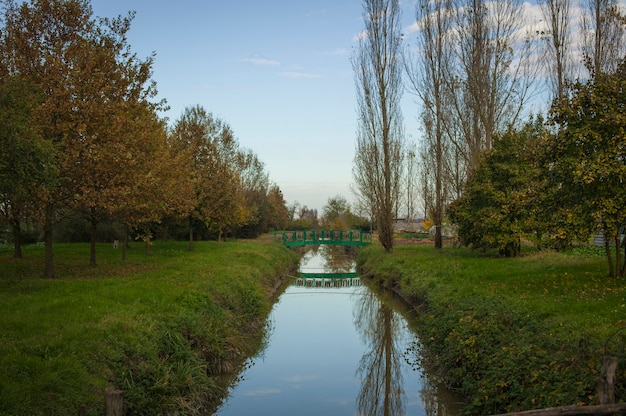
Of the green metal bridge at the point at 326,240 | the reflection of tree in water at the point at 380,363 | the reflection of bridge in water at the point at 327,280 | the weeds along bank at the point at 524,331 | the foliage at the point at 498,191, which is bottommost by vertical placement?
the reflection of tree in water at the point at 380,363

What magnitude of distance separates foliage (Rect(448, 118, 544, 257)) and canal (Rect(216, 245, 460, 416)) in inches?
185

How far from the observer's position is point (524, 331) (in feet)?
31.1

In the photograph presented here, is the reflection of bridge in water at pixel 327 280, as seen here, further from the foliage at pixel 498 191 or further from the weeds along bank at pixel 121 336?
the weeds along bank at pixel 121 336

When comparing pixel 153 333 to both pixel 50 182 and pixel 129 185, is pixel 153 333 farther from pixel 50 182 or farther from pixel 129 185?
pixel 129 185

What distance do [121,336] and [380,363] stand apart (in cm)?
670

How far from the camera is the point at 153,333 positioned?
9680 mm

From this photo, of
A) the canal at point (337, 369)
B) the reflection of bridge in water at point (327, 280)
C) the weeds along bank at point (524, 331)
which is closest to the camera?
the weeds along bank at point (524, 331)

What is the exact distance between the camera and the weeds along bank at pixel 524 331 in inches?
283

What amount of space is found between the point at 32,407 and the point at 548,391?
6338 millimetres

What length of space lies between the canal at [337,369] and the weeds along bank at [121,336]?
0.73 meters

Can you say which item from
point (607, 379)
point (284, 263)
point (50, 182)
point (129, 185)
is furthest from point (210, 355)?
point (284, 263)

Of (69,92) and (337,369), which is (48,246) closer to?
(69,92)

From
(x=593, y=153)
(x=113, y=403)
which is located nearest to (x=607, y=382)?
(x=113, y=403)

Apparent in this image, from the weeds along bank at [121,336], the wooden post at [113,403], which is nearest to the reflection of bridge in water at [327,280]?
the weeds along bank at [121,336]
